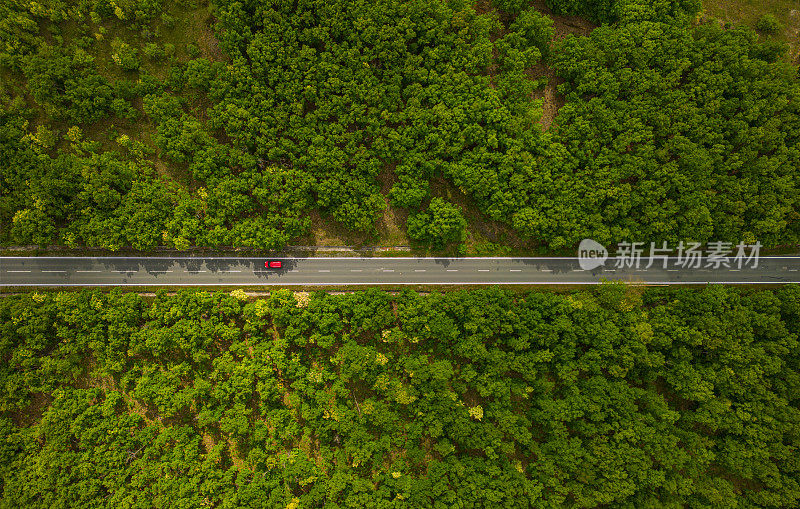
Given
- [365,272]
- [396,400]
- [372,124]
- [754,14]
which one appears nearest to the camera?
[396,400]

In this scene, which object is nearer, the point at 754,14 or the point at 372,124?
the point at 372,124

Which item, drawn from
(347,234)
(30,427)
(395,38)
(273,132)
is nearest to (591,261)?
(347,234)

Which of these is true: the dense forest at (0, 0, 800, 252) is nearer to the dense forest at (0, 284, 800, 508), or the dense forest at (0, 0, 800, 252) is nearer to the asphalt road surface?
the asphalt road surface

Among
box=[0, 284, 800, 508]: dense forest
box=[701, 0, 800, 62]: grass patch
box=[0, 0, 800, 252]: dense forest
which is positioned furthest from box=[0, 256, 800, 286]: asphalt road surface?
box=[701, 0, 800, 62]: grass patch

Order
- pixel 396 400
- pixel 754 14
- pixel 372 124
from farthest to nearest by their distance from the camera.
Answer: pixel 754 14 → pixel 372 124 → pixel 396 400

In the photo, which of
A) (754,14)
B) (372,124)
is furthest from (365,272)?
(754,14)

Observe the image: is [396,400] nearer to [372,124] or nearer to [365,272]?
[365,272]

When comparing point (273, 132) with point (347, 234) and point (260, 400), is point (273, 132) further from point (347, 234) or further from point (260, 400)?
point (260, 400)
